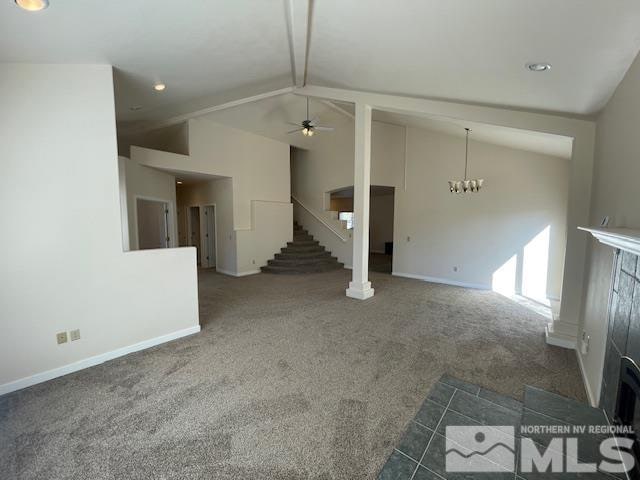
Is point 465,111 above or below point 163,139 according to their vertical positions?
below

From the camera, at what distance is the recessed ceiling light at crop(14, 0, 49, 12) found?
1.99 metres

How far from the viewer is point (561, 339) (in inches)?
136

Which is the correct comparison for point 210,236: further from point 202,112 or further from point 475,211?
point 475,211

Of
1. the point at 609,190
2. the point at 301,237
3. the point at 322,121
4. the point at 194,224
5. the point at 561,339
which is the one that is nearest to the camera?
the point at 609,190

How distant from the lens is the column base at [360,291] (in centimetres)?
531

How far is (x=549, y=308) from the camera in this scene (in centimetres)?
490

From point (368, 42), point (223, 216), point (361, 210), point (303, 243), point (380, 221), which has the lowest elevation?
point (303, 243)

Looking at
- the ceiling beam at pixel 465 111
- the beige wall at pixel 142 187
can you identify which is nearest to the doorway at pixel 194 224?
the beige wall at pixel 142 187

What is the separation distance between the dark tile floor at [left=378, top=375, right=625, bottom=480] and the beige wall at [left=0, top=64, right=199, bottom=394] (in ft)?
9.98

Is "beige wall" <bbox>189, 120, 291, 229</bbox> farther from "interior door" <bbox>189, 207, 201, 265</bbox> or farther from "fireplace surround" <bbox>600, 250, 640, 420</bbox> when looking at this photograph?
"fireplace surround" <bbox>600, 250, 640, 420</bbox>

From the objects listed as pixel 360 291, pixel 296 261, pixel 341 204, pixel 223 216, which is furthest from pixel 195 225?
pixel 341 204

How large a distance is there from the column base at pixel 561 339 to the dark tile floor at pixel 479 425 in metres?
1.60

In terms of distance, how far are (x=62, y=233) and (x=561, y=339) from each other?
5618mm

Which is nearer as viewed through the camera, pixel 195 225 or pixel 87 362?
pixel 87 362
